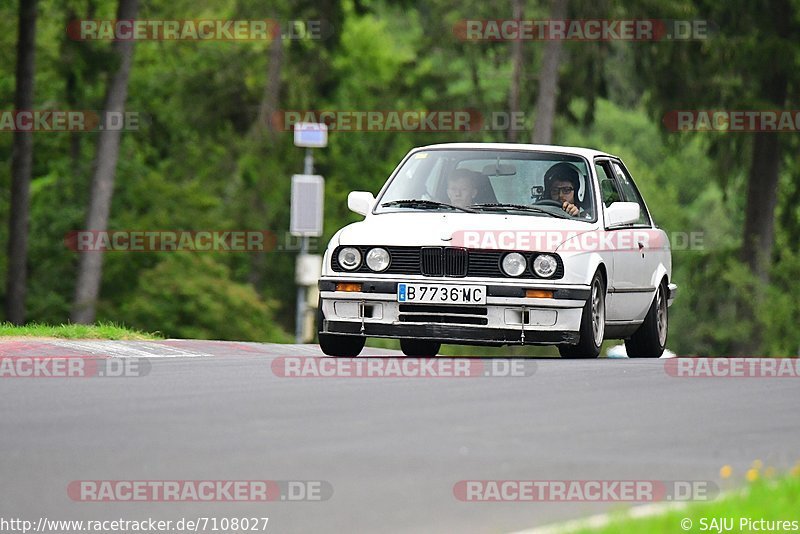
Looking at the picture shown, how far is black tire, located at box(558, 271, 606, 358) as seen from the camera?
47.0ft

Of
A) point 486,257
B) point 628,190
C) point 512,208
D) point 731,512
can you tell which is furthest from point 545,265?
point 731,512

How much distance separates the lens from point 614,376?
42.8ft

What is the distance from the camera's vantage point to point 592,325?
14.5 metres

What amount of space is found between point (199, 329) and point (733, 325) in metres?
13.9

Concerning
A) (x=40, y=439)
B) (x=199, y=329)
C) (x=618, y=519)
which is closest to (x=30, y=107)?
(x=199, y=329)

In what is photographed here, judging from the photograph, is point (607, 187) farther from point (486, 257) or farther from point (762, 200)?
point (762, 200)

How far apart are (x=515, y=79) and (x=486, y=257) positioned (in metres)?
33.1

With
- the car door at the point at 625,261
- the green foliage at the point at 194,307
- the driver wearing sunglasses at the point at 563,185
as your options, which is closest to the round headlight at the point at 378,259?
the driver wearing sunglasses at the point at 563,185

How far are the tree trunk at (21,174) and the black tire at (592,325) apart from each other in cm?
2443

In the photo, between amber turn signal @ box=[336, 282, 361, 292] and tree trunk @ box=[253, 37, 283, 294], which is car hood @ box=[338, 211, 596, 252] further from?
tree trunk @ box=[253, 37, 283, 294]

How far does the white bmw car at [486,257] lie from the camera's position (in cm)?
1407

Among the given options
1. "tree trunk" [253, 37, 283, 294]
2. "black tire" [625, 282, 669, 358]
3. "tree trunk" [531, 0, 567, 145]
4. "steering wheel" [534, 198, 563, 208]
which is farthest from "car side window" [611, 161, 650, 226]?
"tree trunk" [253, 37, 283, 294]

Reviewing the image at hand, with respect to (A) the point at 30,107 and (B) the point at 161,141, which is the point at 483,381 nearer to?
(A) the point at 30,107

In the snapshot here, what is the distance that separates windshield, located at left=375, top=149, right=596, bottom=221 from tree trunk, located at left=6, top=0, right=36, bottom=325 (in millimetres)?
23251
